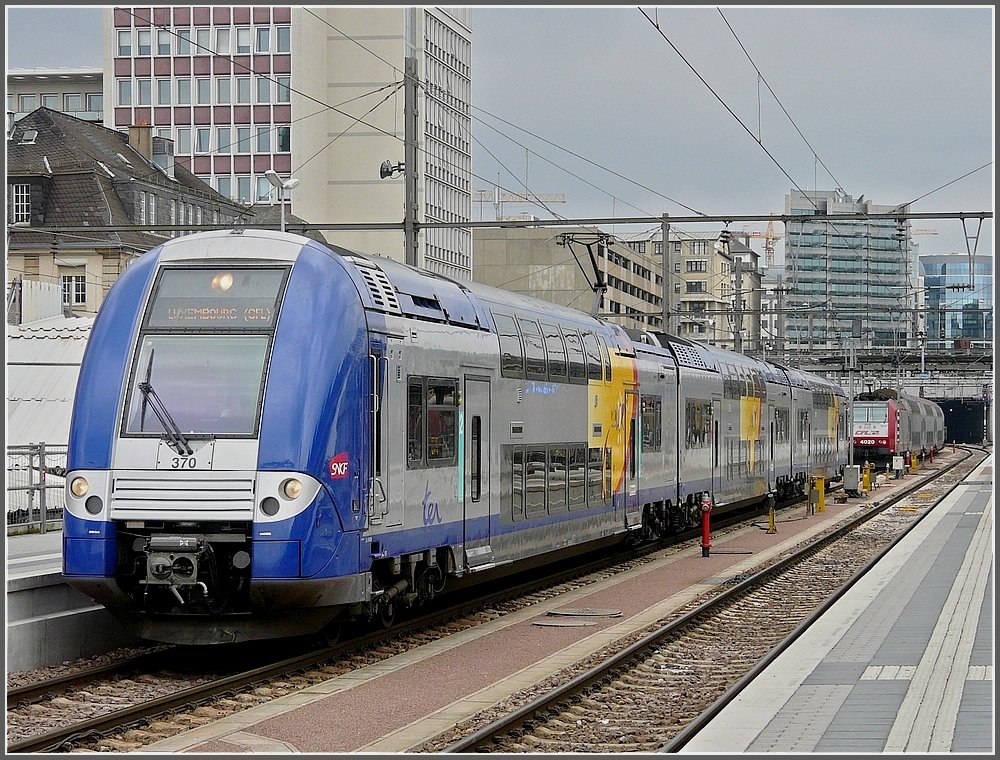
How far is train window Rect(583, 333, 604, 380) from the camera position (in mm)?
20125

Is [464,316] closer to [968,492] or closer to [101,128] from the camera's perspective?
[968,492]

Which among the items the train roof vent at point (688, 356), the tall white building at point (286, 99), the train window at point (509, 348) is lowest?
the train window at point (509, 348)

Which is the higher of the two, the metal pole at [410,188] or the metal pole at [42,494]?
the metal pole at [410,188]

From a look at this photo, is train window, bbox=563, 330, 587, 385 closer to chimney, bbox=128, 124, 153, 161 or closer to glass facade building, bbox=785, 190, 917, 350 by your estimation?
chimney, bbox=128, 124, 153, 161

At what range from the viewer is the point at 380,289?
13422mm

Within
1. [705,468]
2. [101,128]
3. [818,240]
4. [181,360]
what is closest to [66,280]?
[101,128]

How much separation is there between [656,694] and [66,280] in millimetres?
54580

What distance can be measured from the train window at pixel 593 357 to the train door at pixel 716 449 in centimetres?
854

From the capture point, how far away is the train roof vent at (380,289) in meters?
13.2

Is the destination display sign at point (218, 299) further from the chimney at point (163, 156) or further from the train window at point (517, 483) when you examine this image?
the chimney at point (163, 156)

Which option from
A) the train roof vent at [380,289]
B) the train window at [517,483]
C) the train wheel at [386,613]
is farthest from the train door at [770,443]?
the train roof vent at [380,289]

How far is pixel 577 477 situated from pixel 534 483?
198cm

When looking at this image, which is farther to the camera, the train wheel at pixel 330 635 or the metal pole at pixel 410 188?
the metal pole at pixel 410 188

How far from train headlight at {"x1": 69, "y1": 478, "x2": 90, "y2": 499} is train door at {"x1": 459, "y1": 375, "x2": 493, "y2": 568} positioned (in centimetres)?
416
